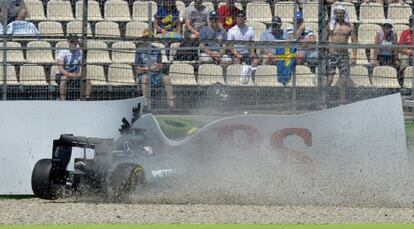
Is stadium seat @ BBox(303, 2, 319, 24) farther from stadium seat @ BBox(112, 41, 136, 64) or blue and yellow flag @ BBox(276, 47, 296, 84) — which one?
stadium seat @ BBox(112, 41, 136, 64)

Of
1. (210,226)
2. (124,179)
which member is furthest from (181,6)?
(210,226)

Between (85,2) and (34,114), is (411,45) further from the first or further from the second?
(34,114)

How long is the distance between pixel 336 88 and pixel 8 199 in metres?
4.07

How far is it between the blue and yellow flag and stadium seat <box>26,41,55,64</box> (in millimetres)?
2728

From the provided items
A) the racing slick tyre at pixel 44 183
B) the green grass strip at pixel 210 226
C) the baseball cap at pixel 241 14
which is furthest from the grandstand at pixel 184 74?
the green grass strip at pixel 210 226

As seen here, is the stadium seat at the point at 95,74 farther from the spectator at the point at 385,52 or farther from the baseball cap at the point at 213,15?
the spectator at the point at 385,52

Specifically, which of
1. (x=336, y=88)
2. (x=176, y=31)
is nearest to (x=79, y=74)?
(x=176, y=31)

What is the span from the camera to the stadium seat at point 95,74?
10.1 meters

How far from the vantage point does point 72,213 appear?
8.21 metres

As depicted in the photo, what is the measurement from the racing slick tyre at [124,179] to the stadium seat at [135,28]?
6.32ft

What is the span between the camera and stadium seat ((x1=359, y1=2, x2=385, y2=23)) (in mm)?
10523

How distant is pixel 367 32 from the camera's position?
1058 centimetres

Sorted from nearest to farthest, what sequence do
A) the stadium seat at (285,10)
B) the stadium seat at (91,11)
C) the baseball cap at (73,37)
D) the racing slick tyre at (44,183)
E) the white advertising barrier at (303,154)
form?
the racing slick tyre at (44,183) < the white advertising barrier at (303,154) < the baseball cap at (73,37) < the stadium seat at (285,10) < the stadium seat at (91,11)

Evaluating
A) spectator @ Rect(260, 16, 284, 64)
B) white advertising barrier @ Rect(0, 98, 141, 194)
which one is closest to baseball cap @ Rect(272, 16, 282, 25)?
spectator @ Rect(260, 16, 284, 64)
